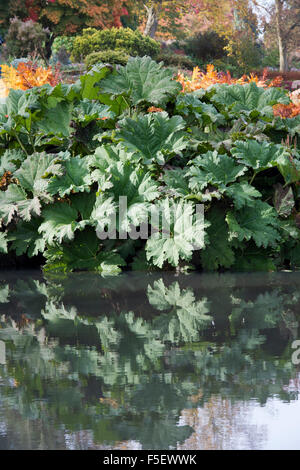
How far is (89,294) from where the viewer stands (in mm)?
4289

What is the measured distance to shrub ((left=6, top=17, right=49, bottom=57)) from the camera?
60.4 feet

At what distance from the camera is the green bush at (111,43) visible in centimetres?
1898

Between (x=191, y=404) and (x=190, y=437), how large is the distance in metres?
0.27

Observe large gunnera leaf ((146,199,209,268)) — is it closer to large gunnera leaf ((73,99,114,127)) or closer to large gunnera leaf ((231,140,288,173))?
large gunnera leaf ((231,140,288,173))

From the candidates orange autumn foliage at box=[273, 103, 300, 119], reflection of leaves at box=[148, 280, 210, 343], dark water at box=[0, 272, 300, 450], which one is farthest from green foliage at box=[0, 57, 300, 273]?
dark water at box=[0, 272, 300, 450]

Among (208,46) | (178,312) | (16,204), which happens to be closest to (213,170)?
(16,204)

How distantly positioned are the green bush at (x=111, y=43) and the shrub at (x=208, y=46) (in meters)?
5.80

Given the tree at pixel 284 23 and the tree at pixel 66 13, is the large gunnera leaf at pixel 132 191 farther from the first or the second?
the tree at pixel 284 23

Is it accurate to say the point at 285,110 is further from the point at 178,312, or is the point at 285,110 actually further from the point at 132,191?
the point at 178,312

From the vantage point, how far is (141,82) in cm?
574

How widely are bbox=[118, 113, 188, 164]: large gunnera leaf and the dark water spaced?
134cm

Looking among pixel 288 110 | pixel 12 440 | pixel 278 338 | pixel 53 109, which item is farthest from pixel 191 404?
pixel 288 110

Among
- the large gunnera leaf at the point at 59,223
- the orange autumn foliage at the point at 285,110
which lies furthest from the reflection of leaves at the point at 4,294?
the orange autumn foliage at the point at 285,110

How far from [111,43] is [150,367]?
17.7 metres
